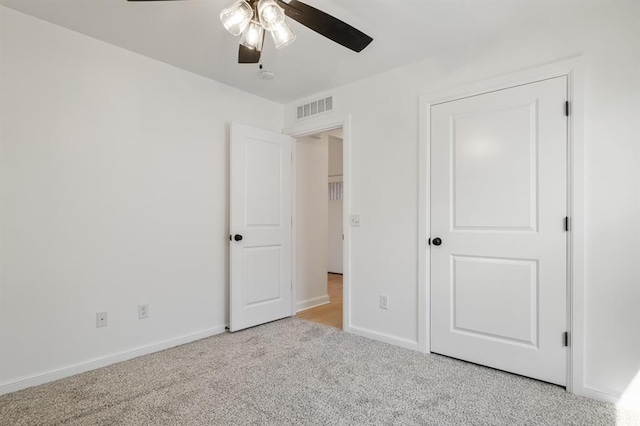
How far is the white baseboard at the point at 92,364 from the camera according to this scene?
2117 millimetres

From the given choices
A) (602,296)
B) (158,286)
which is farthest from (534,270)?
(158,286)

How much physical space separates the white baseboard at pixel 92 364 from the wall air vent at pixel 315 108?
2.37 m

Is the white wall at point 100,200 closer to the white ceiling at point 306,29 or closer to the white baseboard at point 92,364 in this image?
the white baseboard at point 92,364

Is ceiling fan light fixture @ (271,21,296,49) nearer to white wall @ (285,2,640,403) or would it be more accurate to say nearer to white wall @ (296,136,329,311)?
white wall @ (285,2,640,403)

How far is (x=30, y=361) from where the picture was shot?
2.18 m

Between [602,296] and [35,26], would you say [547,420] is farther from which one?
[35,26]

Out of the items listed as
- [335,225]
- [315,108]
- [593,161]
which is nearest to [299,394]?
[593,161]

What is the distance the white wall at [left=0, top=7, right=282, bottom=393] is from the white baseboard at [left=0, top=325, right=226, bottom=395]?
0.02 meters

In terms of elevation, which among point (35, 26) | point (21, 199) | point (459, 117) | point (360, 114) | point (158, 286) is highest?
point (35, 26)

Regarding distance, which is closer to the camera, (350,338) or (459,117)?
(459,117)

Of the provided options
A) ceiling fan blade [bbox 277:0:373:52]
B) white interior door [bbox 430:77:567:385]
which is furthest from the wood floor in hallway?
ceiling fan blade [bbox 277:0:373:52]

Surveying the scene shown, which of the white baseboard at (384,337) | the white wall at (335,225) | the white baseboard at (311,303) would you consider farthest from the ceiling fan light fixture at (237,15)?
the white wall at (335,225)

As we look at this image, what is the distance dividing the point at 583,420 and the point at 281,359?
1.87 metres

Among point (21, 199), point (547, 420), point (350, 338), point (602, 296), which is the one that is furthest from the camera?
point (350, 338)
